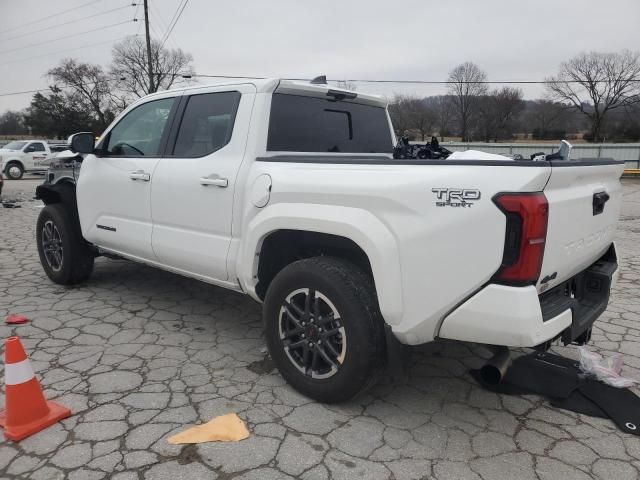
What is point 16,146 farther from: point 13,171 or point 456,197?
point 456,197

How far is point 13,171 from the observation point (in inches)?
814

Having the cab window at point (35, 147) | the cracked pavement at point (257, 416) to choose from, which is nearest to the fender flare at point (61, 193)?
the cracked pavement at point (257, 416)

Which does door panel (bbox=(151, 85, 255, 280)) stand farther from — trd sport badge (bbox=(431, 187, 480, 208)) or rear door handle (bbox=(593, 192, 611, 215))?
rear door handle (bbox=(593, 192, 611, 215))

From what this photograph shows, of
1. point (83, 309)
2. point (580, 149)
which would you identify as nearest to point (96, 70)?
point (580, 149)

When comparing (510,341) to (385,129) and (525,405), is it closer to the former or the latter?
(525,405)

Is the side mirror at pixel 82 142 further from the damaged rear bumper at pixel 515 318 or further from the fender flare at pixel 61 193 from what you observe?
the damaged rear bumper at pixel 515 318

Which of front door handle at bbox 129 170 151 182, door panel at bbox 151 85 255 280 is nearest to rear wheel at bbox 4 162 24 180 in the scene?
front door handle at bbox 129 170 151 182

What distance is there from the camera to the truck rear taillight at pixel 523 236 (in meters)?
2.09

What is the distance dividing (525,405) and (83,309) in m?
3.77

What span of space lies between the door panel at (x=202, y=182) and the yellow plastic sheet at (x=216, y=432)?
994 millimetres

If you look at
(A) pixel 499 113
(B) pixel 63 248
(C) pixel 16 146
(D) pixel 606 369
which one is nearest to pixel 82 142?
(B) pixel 63 248

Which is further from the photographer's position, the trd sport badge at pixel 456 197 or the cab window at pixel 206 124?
the cab window at pixel 206 124

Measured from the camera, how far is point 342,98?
12.5 feet

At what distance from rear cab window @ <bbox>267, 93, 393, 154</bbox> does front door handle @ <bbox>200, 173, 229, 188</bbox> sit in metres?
0.36
